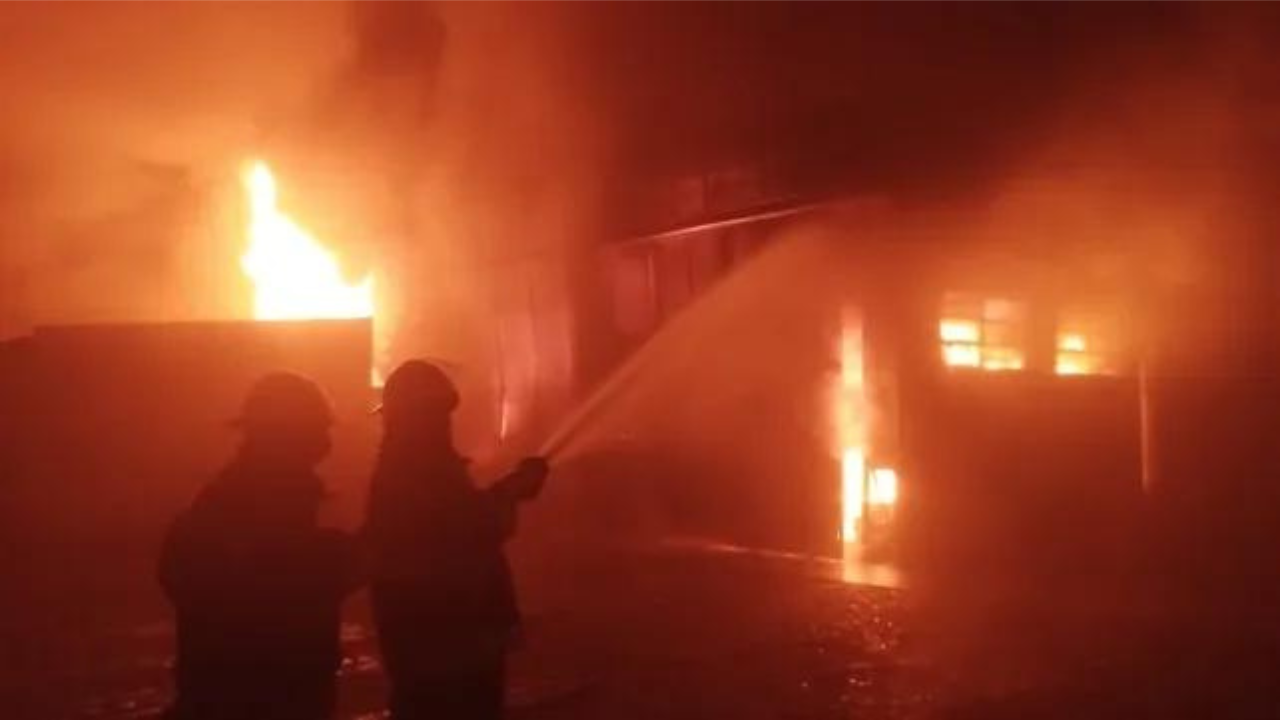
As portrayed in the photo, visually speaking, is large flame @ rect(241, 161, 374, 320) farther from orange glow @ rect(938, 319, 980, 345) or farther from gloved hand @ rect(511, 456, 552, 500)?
gloved hand @ rect(511, 456, 552, 500)

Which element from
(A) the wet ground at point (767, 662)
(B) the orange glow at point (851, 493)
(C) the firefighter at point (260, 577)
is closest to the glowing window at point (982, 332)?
(B) the orange glow at point (851, 493)

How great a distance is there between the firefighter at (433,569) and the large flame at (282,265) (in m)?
14.4

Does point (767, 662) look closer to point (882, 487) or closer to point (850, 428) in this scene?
point (882, 487)

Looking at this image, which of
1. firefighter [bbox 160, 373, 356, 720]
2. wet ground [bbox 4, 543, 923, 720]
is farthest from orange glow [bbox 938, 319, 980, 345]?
firefighter [bbox 160, 373, 356, 720]

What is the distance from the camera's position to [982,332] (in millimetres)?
12023

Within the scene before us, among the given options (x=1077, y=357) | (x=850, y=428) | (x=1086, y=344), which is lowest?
(x=850, y=428)

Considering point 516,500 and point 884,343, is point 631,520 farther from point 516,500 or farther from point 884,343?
point 516,500

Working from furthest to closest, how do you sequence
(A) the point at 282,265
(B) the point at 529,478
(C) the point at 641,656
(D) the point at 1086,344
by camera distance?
(A) the point at 282,265
(D) the point at 1086,344
(C) the point at 641,656
(B) the point at 529,478

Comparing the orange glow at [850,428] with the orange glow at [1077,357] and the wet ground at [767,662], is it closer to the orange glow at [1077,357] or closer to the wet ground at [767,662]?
the orange glow at [1077,357]

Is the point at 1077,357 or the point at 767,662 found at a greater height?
the point at 1077,357

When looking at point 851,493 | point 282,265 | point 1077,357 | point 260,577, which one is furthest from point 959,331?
point 282,265

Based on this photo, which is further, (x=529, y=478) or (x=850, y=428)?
(x=850, y=428)

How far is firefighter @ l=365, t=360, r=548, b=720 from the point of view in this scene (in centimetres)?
389

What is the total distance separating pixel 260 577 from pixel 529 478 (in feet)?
2.96
